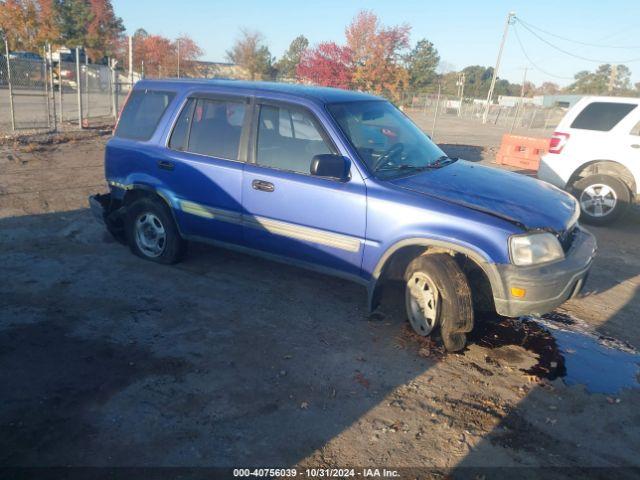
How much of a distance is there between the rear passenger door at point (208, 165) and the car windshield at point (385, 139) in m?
1.01

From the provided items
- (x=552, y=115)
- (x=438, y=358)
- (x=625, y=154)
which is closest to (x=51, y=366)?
(x=438, y=358)

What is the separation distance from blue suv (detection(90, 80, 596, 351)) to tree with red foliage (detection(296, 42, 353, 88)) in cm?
2192

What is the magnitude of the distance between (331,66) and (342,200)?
77.5 ft

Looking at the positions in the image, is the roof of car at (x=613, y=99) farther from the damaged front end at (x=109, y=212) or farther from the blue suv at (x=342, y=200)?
the damaged front end at (x=109, y=212)

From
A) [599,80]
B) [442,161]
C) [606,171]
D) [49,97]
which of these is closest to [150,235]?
[442,161]

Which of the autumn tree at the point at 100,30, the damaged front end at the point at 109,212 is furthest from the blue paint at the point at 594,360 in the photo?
the autumn tree at the point at 100,30

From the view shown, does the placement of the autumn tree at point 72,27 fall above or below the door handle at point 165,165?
above

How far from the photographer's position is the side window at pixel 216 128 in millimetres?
4672

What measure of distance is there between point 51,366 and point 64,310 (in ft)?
3.02

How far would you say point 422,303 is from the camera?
4.01 m

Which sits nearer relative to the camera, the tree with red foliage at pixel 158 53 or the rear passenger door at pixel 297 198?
the rear passenger door at pixel 297 198

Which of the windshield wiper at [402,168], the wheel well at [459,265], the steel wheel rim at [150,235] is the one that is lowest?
the steel wheel rim at [150,235]

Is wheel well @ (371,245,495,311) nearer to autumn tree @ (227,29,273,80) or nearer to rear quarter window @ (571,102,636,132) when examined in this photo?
rear quarter window @ (571,102,636,132)

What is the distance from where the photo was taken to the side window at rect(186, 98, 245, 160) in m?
4.67
